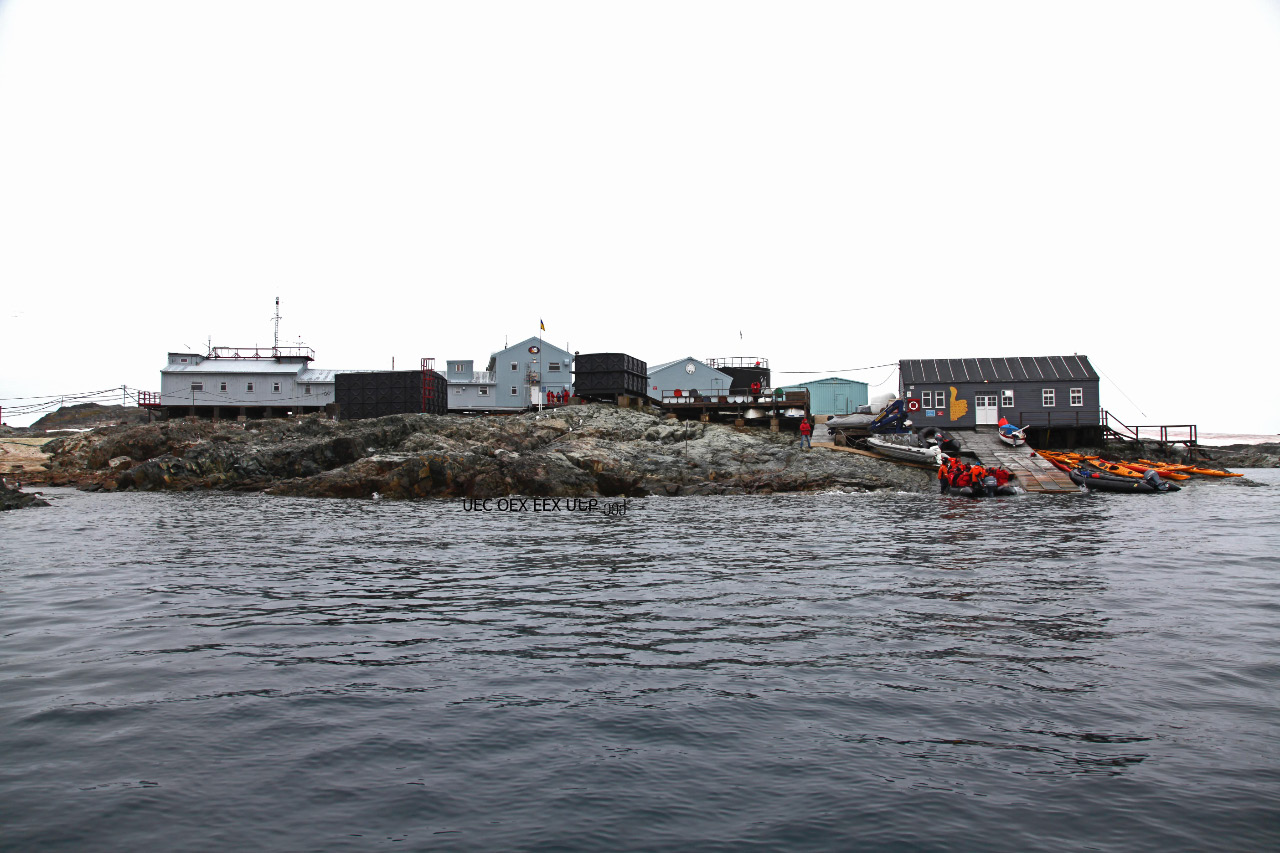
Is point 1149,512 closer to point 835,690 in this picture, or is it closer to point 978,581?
Answer: point 978,581

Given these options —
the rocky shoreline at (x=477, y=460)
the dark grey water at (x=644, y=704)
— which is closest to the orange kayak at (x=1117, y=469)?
the rocky shoreline at (x=477, y=460)

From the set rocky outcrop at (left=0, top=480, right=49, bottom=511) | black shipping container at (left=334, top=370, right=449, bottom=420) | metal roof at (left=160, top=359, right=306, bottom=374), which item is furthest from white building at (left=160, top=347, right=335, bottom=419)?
rocky outcrop at (left=0, top=480, right=49, bottom=511)

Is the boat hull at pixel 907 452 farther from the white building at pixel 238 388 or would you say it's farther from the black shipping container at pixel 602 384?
the white building at pixel 238 388

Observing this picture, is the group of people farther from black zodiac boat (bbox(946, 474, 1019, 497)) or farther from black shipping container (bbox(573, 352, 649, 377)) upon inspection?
black shipping container (bbox(573, 352, 649, 377))

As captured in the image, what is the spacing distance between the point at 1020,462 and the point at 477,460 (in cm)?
2812

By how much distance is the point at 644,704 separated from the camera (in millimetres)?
6676

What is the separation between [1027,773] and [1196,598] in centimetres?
803

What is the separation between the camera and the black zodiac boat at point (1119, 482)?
3462 cm

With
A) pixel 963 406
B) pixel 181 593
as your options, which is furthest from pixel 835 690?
pixel 963 406

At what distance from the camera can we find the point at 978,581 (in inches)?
495

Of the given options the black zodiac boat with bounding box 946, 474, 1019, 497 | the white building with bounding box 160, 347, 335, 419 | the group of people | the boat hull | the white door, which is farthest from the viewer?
the white building with bounding box 160, 347, 335, 419

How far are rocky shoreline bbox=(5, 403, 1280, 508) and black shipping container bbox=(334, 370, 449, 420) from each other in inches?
336

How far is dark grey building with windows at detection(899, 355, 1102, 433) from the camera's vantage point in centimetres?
5041

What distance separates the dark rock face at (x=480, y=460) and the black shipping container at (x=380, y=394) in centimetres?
918
